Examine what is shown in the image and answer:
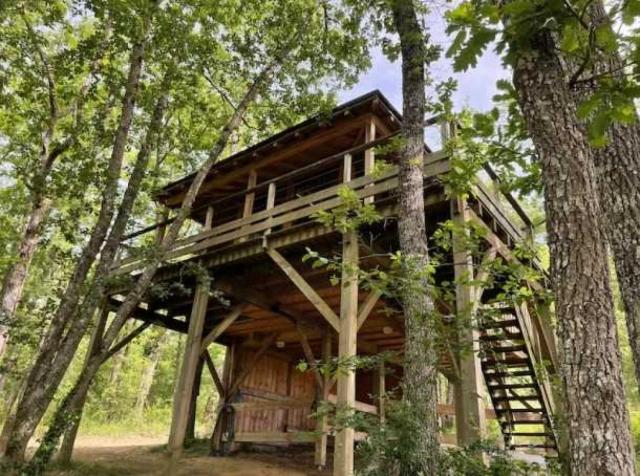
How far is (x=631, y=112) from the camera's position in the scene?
7.52 ft

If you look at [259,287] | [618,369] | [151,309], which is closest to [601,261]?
[618,369]

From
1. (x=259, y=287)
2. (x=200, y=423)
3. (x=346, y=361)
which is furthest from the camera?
(x=200, y=423)

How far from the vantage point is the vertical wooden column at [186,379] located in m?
7.39

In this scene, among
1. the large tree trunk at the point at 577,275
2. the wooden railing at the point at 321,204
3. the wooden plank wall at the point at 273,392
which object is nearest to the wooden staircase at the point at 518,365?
the wooden railing at the point at 321,204

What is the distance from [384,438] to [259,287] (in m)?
6.18

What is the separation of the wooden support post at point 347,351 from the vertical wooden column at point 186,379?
10.4 ft

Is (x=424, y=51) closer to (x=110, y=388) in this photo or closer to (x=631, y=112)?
(x=631, y=112)

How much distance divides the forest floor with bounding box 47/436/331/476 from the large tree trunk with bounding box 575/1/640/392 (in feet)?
25.0

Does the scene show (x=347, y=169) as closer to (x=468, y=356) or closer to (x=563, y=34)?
(x=468, y=356)

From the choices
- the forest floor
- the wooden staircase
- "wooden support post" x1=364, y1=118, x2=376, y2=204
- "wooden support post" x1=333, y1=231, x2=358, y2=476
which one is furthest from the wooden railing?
the forest floor

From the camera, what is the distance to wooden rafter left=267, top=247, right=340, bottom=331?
643cm

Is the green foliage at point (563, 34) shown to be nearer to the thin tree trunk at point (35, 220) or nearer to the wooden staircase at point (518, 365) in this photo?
the wooden staircase at point (518, 365)

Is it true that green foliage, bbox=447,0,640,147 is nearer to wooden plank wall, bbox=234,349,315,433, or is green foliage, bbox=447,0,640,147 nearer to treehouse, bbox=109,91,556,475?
treehouse, bbox=109,91,556,475

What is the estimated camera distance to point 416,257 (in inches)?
164
